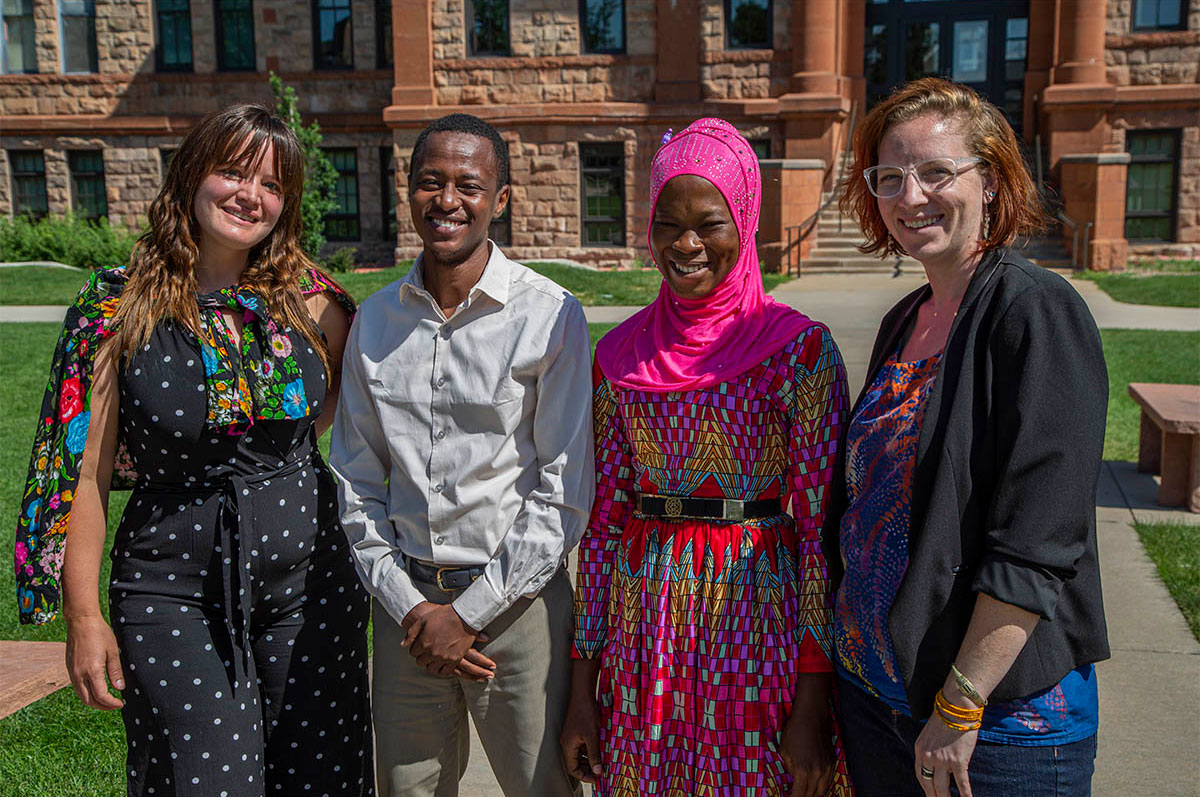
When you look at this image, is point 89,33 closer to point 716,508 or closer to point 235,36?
point 235,36

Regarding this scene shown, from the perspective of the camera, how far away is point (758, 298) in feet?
8.42

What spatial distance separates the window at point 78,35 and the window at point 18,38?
0.74 m

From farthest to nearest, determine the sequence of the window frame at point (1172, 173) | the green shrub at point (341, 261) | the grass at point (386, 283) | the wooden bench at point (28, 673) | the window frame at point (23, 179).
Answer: the window frame at point (23, 179), the green shrub at point (341, 261), the window frame at point (1172, 173), the grass at point (386, 283), the wooden bench at point (28, 673)

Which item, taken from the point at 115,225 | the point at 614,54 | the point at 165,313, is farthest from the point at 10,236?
the point at 165,313

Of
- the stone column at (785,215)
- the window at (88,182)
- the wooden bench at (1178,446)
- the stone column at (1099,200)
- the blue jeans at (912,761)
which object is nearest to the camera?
the blue jeans at (912,761)

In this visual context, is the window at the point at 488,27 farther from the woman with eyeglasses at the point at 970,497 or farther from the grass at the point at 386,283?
the woman with eyeglasses at the point at 970,497

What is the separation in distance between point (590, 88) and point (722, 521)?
63.9ft

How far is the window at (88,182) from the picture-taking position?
23625 millimetres

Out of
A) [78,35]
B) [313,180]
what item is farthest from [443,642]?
[78,35]

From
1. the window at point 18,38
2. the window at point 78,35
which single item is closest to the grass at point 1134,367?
the window at point 78,35

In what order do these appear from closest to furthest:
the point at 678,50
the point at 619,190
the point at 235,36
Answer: the point at 678,50 < the point at 619,190 < the point at 235,36

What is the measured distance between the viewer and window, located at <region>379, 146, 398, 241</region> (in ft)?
74.2

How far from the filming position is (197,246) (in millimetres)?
2812

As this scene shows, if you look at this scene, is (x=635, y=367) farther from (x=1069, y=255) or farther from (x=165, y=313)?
(x=1069, y=255)
